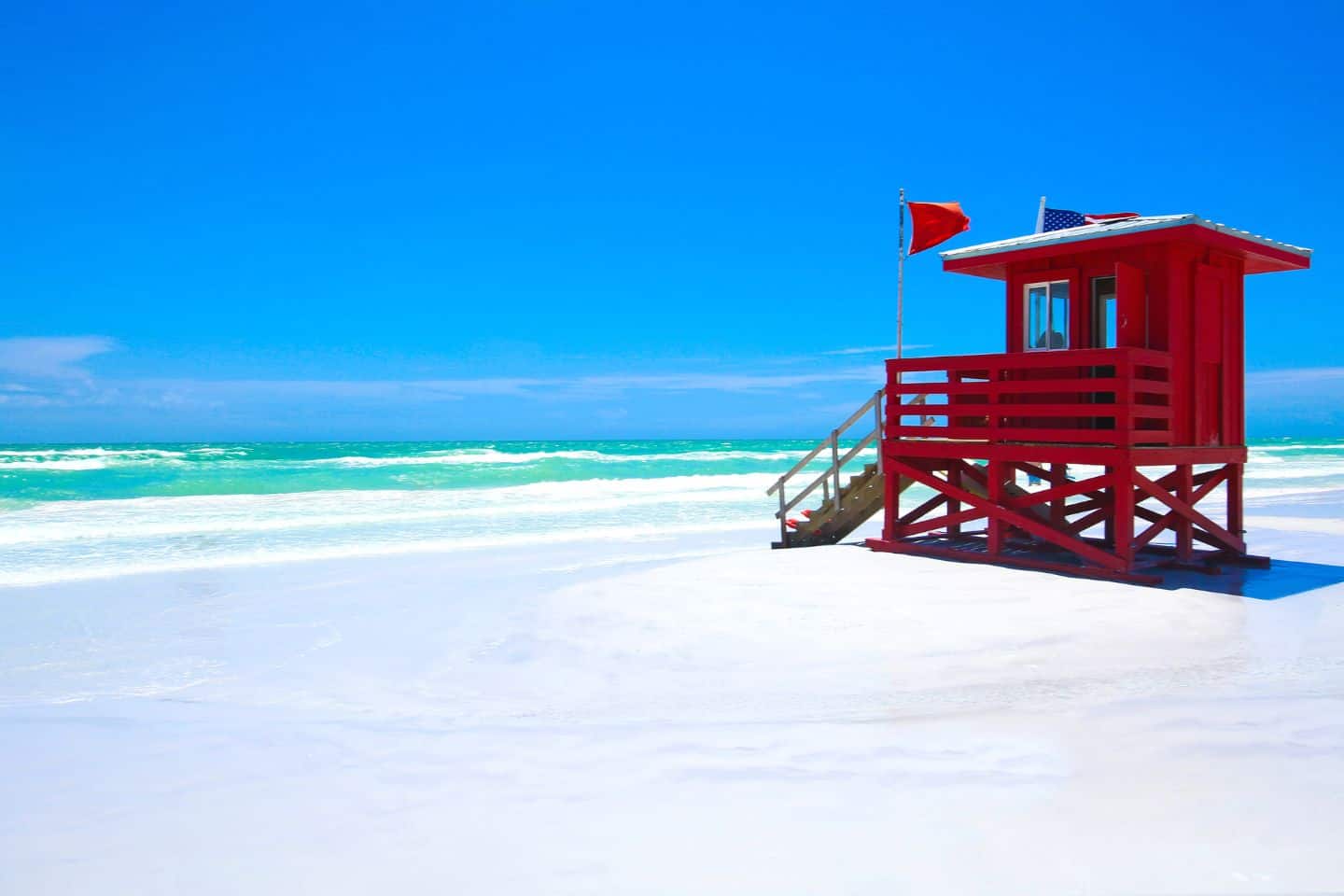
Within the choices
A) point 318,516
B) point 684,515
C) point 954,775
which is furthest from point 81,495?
point 954,775

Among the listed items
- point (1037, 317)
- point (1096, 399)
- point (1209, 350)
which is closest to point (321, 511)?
point (1037, 317)

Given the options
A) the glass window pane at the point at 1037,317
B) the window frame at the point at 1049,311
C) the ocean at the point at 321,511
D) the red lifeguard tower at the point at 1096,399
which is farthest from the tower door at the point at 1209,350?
the ocean at the point at 321,511

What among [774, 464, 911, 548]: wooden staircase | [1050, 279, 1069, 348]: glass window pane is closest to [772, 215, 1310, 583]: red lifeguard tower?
[1050, 279, 1069, 348]: glass window pane

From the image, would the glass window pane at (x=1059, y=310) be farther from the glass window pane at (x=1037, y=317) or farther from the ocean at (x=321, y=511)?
the ocean at (x=321, y=511)

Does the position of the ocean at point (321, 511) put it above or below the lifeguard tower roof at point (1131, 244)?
below

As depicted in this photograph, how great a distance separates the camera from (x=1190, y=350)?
11.6 metres

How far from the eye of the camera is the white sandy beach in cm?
400

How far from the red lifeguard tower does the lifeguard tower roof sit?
0.02 meters

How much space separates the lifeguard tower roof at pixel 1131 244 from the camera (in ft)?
35.8

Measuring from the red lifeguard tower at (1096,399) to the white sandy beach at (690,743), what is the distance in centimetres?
147

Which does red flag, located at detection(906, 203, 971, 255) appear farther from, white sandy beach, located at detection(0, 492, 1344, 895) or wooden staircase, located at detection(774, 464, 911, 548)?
white sandy beach, located at detection(0, 492, 1344, 895)

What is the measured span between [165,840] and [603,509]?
1868cm

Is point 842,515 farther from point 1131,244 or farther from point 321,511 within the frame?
point 321,511

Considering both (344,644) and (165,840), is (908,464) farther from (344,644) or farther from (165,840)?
(165,840)
